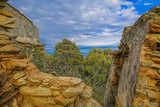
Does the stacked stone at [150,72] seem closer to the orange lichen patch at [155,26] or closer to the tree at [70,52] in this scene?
the orange lichen patch at [155,26]

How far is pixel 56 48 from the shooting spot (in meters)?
26.6

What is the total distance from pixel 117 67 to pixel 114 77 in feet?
1.63

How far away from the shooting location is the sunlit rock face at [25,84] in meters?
8.97

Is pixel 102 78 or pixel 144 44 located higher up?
pixel 144 44

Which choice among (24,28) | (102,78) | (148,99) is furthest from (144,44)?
(102,78)

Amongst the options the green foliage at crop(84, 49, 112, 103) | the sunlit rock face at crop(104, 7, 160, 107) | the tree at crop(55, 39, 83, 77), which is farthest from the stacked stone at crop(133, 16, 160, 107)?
the tree at crop(55, 39, 83, 77)

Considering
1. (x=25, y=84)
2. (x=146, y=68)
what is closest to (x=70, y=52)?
(x=25, y=84)

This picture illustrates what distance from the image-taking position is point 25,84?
9312mm

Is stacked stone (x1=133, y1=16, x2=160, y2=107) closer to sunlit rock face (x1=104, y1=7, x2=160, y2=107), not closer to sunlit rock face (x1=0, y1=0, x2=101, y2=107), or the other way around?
sunlit rock face (x1=104, y1=7, x2=160, y2=107)

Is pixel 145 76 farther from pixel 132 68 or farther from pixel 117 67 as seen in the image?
pixel 117 67

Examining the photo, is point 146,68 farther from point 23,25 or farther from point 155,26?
point 23,25

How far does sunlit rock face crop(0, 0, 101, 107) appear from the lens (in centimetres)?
897

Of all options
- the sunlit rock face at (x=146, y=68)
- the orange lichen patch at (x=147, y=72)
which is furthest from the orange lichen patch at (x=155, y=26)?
the orange lichen patch at (x=147, y=72)

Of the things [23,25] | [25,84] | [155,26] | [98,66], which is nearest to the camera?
[155,26]
